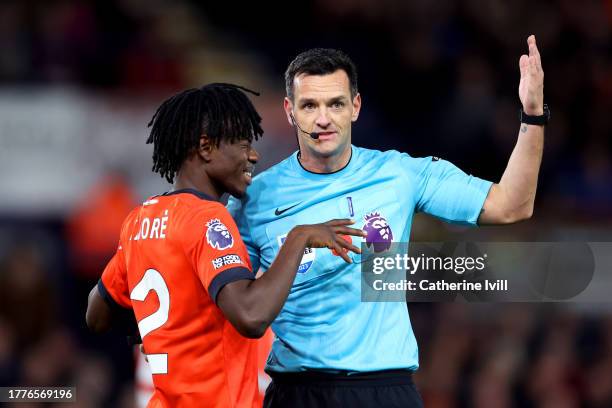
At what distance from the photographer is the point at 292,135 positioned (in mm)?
9344

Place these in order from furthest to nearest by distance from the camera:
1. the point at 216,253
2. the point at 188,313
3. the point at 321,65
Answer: the point at 321,65 → the point at 188,313 → the point at 216,253

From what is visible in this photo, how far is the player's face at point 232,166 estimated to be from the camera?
394 cm

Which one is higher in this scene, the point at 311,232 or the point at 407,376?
the point at 311,232

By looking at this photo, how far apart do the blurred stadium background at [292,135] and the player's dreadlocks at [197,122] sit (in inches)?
149

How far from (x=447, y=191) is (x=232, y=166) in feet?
2.80

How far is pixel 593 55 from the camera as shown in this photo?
439 inches

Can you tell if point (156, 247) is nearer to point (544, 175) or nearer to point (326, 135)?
point (326, 135)

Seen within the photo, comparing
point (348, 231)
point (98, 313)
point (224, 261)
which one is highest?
point (348, 231)

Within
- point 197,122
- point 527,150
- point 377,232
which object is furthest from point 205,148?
point 527,150

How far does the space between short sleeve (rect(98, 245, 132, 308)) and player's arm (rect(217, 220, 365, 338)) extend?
700mm

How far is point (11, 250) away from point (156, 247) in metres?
5.58

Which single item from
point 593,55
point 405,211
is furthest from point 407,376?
point 593,55

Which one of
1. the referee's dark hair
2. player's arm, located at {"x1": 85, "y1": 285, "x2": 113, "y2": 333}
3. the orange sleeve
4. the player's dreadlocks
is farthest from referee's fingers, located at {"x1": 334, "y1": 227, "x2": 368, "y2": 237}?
player's arm, located at {"x1": 85, "y1": 285, "x2": 113, "y2": 333}

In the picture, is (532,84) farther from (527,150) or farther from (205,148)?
(205,148)
